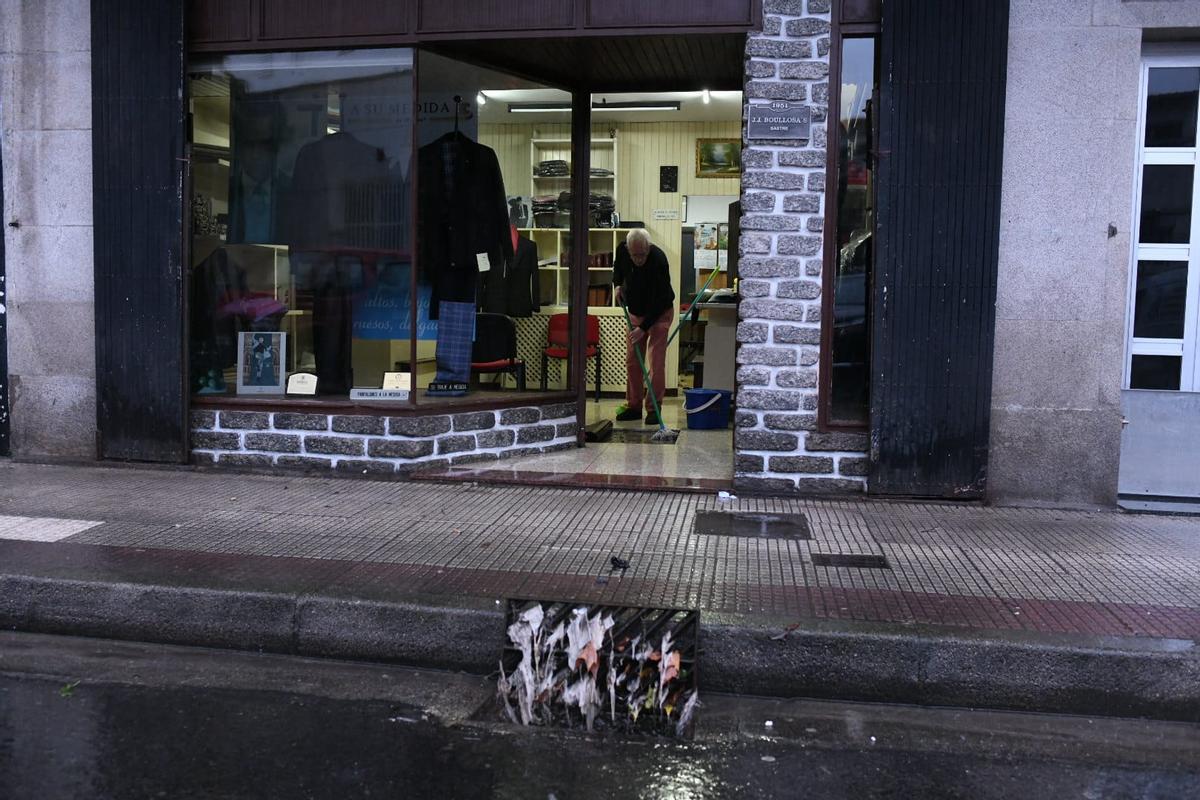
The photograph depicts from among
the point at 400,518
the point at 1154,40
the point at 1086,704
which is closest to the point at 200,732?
the point at 400,518

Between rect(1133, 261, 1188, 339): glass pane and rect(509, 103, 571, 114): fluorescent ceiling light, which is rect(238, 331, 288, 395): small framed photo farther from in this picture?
rect(1133, 261, 1188, 339): glass pane

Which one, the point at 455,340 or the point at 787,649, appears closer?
the point at 787,649

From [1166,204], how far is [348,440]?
575cm

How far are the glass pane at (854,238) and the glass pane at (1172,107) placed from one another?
1821mm

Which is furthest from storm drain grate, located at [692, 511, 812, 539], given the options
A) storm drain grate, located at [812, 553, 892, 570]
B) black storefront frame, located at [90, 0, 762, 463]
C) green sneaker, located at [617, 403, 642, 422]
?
green sneaker, located at [617, 403, 642, 422]

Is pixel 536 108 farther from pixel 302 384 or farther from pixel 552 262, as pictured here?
pixel 302 384

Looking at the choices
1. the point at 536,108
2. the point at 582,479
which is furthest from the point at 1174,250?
the point at 536,108

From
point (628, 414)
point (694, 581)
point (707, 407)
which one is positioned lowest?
point (694, 581)

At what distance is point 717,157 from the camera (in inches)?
547

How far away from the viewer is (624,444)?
9359 mm

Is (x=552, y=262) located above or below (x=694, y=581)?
above

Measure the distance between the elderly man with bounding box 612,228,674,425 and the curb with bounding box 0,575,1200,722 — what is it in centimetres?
609

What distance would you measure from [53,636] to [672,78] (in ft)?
19.3

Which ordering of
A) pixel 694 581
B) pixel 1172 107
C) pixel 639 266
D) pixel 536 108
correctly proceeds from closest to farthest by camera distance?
1. pixel 694 581
2. pixel 1172 107
3. pixel 536 108
4. pixel 639 266
